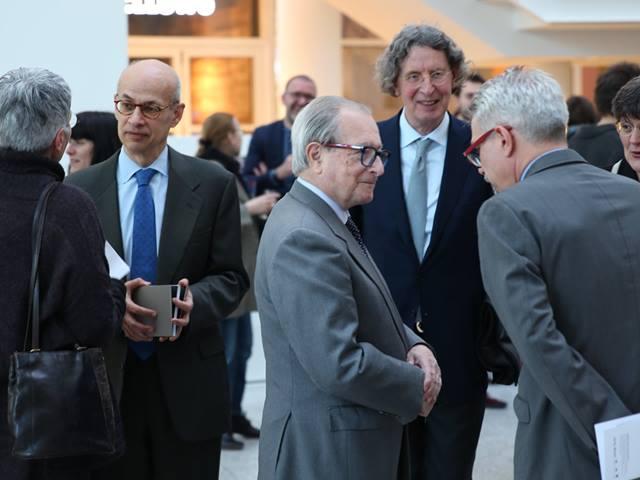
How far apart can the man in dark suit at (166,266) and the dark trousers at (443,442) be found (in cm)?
70

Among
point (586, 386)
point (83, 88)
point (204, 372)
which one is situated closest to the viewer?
point (586, 386)

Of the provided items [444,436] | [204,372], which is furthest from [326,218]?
[444,436]

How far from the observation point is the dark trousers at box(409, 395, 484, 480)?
12.3 ft

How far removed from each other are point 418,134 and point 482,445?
9.14 ft

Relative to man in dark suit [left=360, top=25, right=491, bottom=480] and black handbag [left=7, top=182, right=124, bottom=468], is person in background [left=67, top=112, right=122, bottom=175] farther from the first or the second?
black handbag [left=7, top=182, right=124, bottom=468]

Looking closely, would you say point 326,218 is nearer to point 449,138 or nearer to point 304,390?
point 304,390

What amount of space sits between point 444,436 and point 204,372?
0.87m

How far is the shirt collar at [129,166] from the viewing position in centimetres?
358

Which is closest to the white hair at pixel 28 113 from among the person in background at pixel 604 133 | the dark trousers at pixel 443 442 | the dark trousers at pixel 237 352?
the dark trousers at pixel 443 442

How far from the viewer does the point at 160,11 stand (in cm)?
547

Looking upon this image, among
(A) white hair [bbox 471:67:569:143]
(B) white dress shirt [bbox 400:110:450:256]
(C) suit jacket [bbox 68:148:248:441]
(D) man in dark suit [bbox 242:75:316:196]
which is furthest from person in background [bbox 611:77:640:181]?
(D) man in dark suit [bbox 242:75:316:196]

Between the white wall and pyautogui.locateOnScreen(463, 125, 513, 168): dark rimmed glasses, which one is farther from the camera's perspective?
the white wall

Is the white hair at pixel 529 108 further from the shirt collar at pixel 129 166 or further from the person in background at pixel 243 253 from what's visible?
the person in background at pixel 243 253

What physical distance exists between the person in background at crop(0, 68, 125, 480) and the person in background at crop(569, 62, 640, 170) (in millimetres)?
2346
